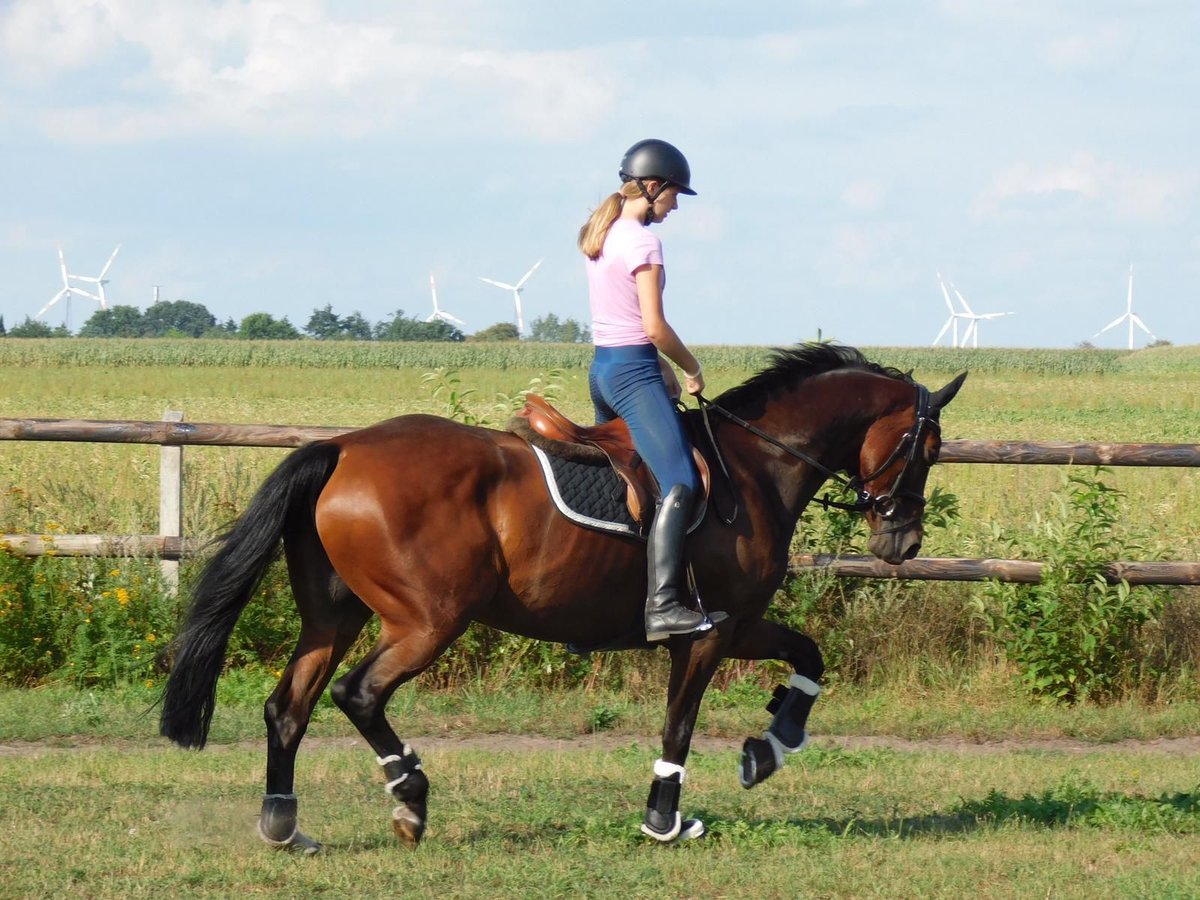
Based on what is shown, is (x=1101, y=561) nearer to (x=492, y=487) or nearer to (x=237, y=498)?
(x=492, y=487)

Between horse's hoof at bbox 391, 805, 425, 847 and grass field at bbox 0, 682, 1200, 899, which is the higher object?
horse's hoof at bbox 391, 805, 425, 847

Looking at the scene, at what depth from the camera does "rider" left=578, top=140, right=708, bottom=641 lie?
579 cm

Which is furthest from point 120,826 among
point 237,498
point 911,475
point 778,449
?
point 237,498

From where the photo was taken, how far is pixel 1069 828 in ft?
20.9

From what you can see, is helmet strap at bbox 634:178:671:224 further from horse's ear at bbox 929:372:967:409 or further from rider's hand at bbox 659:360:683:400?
horse's ear at bbox 929:372:967:409

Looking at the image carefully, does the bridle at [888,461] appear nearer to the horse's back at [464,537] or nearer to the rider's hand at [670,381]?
the rider's hand at [670,381]

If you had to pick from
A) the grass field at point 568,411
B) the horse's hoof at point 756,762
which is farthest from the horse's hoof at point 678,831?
the grass field at point 568,411

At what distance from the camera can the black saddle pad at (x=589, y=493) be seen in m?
5.79

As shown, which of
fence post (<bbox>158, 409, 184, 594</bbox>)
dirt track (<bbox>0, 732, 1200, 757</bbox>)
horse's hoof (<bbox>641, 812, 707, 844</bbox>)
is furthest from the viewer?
fence post (<bbox>158, 409, 184, 594</bbox>)

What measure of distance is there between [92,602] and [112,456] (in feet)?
25.8

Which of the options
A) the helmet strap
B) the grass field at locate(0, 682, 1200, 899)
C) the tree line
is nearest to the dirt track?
the grass field at locate(0, 682, 1200, 899)

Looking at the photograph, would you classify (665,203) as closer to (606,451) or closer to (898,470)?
(606,451)

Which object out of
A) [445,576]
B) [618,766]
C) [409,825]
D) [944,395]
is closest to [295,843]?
[409,825]

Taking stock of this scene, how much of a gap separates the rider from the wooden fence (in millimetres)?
3774
